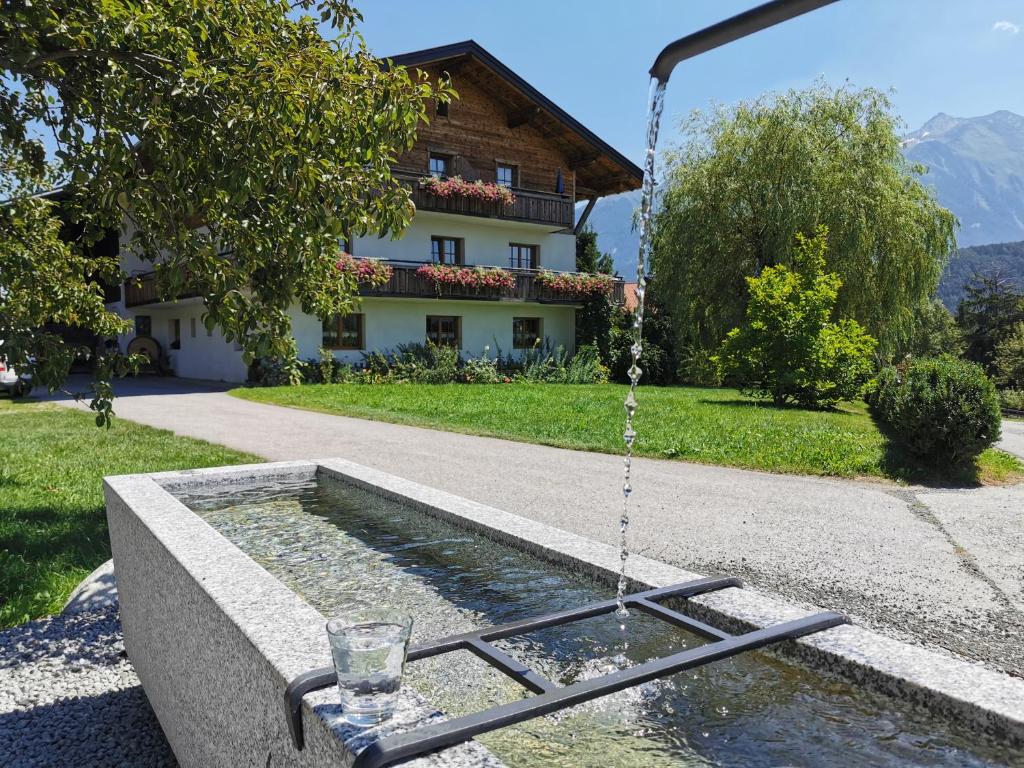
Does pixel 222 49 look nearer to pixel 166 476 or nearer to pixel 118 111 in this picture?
pixel 118 111

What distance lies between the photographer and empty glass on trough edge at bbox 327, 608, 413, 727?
1.51 m

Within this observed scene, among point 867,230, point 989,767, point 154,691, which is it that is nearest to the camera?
point 989,767

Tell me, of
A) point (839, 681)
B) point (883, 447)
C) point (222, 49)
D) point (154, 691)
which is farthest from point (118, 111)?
point (883, 447)

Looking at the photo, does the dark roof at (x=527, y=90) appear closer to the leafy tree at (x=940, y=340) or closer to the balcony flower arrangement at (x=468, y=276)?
the balcony flower arrangement at (x=468, y=276)

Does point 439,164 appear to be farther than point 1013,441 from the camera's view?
Yes

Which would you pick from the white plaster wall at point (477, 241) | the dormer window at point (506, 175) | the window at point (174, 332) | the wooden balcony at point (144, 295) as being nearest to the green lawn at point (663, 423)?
the white plaster wall at point (477, 241)

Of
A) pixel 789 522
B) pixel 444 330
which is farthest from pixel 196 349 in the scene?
pixel 789 522

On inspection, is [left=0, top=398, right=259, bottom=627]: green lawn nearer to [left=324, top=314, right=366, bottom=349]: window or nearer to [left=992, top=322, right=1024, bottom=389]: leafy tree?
[left=324, top=314, right=366, bottom=349]: window

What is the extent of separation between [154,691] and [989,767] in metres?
2.89

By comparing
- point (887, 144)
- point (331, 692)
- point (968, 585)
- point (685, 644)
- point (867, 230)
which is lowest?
point (968, 585)

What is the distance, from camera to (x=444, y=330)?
81.7 ft

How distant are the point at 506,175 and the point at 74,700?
24.3 m

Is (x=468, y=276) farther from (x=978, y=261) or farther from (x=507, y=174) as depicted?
(x=978, y=261)

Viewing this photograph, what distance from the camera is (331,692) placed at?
1.60m
